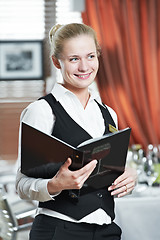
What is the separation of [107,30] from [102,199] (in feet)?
10.7

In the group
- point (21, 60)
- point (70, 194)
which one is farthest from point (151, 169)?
point (21, 60)

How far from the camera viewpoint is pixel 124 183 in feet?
4.77

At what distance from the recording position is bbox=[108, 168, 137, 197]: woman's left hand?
1.43 m

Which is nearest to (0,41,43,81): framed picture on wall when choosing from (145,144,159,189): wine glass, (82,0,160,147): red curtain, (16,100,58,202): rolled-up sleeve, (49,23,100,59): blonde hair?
(82,0,160,147): red curtain

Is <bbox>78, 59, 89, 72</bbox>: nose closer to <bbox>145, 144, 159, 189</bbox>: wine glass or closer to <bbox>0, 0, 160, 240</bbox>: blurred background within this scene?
<bbox>145, 144, 159, 189</bbox>: wine glass

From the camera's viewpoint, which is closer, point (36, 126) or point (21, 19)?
point (36, 126)

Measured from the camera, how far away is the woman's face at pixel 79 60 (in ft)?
4.56

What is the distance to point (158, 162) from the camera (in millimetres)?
3480

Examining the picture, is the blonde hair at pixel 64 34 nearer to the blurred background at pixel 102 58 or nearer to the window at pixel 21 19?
the blurred background at pixel 102 58

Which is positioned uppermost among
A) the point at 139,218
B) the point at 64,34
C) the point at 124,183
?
the point at 64,34

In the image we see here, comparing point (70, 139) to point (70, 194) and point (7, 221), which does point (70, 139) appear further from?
point (7, 221)

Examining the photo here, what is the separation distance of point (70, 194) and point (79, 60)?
1.55ft

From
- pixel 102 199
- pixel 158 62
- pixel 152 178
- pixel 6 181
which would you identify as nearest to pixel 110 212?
pixel 102 199

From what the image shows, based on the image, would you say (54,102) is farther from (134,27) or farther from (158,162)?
(134,27)
